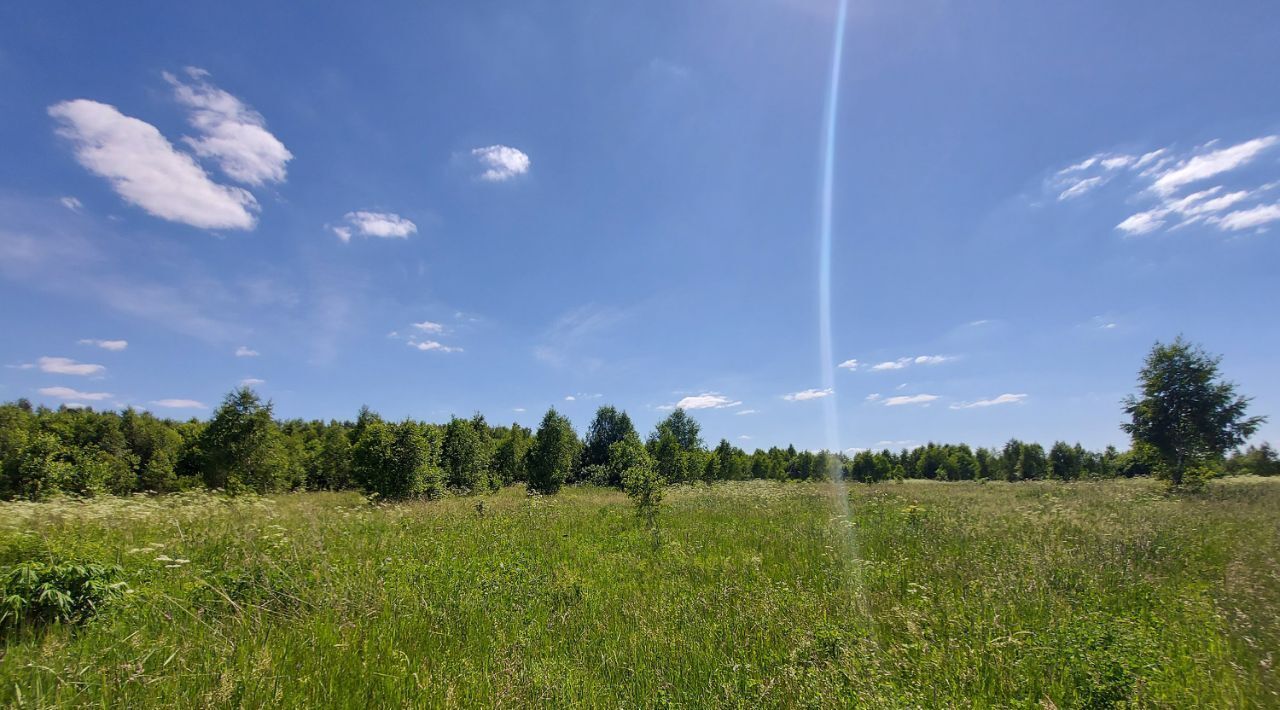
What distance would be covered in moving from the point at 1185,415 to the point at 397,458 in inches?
1305

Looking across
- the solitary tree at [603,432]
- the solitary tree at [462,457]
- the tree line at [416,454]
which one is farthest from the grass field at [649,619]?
the solitary tree at [603,432]

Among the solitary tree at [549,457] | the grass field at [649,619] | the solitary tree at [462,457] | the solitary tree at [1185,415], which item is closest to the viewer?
the grass field at [649,619]

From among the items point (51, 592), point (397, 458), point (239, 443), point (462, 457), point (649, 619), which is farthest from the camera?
point (462, 457)

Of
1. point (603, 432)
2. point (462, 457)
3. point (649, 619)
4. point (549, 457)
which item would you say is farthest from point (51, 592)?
point (603, 432)

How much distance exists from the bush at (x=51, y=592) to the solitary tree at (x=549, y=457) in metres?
21.7

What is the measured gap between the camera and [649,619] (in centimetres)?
480

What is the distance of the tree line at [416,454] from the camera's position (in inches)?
727

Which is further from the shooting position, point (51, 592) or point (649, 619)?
point (649, 619)

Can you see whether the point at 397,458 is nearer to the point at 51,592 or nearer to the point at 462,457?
the point at 462,457

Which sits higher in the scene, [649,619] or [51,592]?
[51,592]

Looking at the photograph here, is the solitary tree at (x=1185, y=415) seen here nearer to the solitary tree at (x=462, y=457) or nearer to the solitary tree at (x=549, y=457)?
the solitary tree at (x=549, y=457)

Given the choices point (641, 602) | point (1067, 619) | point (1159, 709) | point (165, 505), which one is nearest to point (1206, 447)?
point (1067, 619)

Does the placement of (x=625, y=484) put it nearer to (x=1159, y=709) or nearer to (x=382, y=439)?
(x=1159, y=709)

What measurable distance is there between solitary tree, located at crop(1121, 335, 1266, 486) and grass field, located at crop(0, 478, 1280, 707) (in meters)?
15.7
